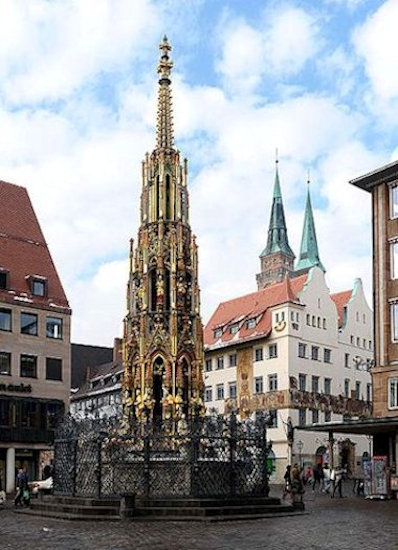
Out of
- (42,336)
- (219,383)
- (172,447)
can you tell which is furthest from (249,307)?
(172,447)

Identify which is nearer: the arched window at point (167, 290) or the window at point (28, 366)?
the arched window at point (167, 290)

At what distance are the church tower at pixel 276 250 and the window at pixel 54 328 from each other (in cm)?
8879

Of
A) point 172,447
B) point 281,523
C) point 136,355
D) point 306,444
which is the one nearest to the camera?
point 281,523

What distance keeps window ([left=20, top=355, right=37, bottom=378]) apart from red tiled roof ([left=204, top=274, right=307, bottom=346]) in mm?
20458

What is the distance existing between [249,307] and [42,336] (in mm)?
23855

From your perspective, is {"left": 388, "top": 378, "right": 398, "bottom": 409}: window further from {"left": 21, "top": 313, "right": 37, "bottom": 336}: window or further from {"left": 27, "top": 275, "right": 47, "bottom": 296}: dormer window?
{"left": 27, "top": 275, "right": 47, "bottom": 296}: dormer window

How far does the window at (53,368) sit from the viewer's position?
193ft

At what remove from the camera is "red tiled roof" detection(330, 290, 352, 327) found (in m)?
77.5

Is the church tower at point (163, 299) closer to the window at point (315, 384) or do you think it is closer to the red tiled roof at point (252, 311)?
the red tiled roof at point (252, 311)

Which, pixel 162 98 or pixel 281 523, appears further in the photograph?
pixel 162 98

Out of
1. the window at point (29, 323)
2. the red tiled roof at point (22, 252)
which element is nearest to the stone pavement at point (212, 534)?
the window at point (29, 323)

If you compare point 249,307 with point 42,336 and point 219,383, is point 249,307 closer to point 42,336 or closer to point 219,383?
point 219,383

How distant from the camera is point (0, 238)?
61312mm

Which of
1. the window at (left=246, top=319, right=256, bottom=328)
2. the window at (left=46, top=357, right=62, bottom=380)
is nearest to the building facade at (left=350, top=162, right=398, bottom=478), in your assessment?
the window at (left=46, top=357, right=62, bottom=380)
